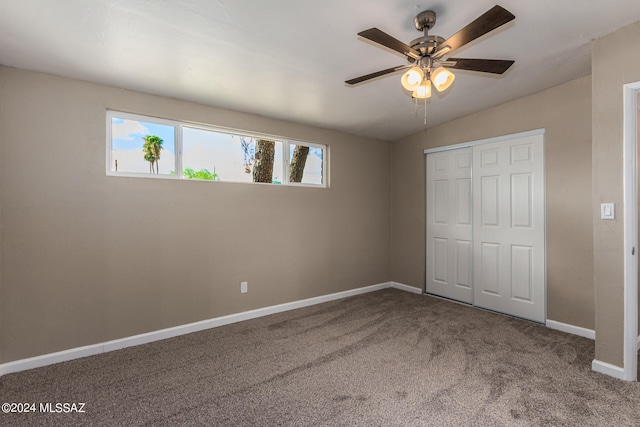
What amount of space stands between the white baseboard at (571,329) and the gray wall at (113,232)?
2689 millimetres

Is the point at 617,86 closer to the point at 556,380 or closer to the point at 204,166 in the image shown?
the point at 556,380

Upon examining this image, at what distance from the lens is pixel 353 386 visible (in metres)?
2.26

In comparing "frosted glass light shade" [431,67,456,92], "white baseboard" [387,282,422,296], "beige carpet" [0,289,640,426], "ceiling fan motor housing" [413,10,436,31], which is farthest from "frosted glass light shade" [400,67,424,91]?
"white baseboard" [387,282,422,296]

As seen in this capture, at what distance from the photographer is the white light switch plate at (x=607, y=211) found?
237 centimetres

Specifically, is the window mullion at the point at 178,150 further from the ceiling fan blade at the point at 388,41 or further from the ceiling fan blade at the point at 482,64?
A: the ceiling fan blade at the point at 482,64

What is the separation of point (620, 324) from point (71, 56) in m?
4.49

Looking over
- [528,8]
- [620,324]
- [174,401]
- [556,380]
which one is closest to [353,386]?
[174,401]

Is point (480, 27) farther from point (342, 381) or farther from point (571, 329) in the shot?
point (571, 329)

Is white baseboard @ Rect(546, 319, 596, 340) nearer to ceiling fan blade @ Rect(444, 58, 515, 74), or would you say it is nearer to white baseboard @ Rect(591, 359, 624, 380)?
white baseboard @ Rect(591, 359, 624, 380)

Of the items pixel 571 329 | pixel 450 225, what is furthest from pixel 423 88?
pixel 571 329

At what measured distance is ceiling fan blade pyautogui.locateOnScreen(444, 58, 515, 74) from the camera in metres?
1.92

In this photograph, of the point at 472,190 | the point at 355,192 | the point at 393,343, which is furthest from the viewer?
the point at 355,192

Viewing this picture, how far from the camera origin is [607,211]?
94.4 inches

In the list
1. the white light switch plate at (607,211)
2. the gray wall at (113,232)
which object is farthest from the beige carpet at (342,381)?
the white light switch plate at (607,211)
